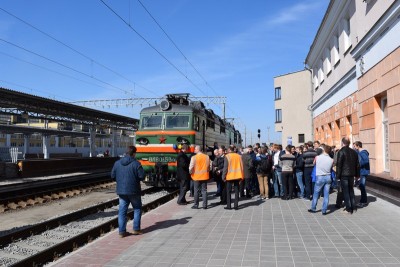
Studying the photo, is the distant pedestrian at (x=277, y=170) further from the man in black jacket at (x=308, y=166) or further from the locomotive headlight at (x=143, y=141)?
the locomotive headlight at (x=143, y=141)

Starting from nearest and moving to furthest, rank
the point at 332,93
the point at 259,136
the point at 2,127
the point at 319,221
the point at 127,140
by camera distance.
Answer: the point at 319,221
the point at 332,93
the point at 259,136
the point at 2,127
the point at 127,140

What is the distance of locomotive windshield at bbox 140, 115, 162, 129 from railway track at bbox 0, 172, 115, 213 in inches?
152


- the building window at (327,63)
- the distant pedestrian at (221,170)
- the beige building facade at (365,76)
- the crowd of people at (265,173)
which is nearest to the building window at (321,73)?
the building window at (327,63)

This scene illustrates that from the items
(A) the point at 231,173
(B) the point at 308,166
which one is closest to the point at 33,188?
(A) the point at 231,173

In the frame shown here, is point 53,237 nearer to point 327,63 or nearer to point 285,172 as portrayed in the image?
point 285,172

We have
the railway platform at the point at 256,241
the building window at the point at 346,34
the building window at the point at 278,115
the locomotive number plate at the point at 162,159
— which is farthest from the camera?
the building window at the point at 278,115

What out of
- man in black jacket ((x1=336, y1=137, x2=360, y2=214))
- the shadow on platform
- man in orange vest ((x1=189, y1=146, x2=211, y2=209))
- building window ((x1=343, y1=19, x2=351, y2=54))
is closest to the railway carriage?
man in orange vest ((x1=189, y1=146, x2=211, y2=209))

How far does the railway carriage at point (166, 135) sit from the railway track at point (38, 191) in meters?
3.52

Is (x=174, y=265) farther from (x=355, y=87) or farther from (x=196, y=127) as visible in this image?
(x=355, y=87)

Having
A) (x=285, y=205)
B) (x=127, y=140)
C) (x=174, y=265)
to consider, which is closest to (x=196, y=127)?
(x=285, y=205)

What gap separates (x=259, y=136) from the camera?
36.5m

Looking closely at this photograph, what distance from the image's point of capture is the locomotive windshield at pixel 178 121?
48.3 ft

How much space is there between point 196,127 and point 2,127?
31.9m

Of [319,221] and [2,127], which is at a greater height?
[2,127]
